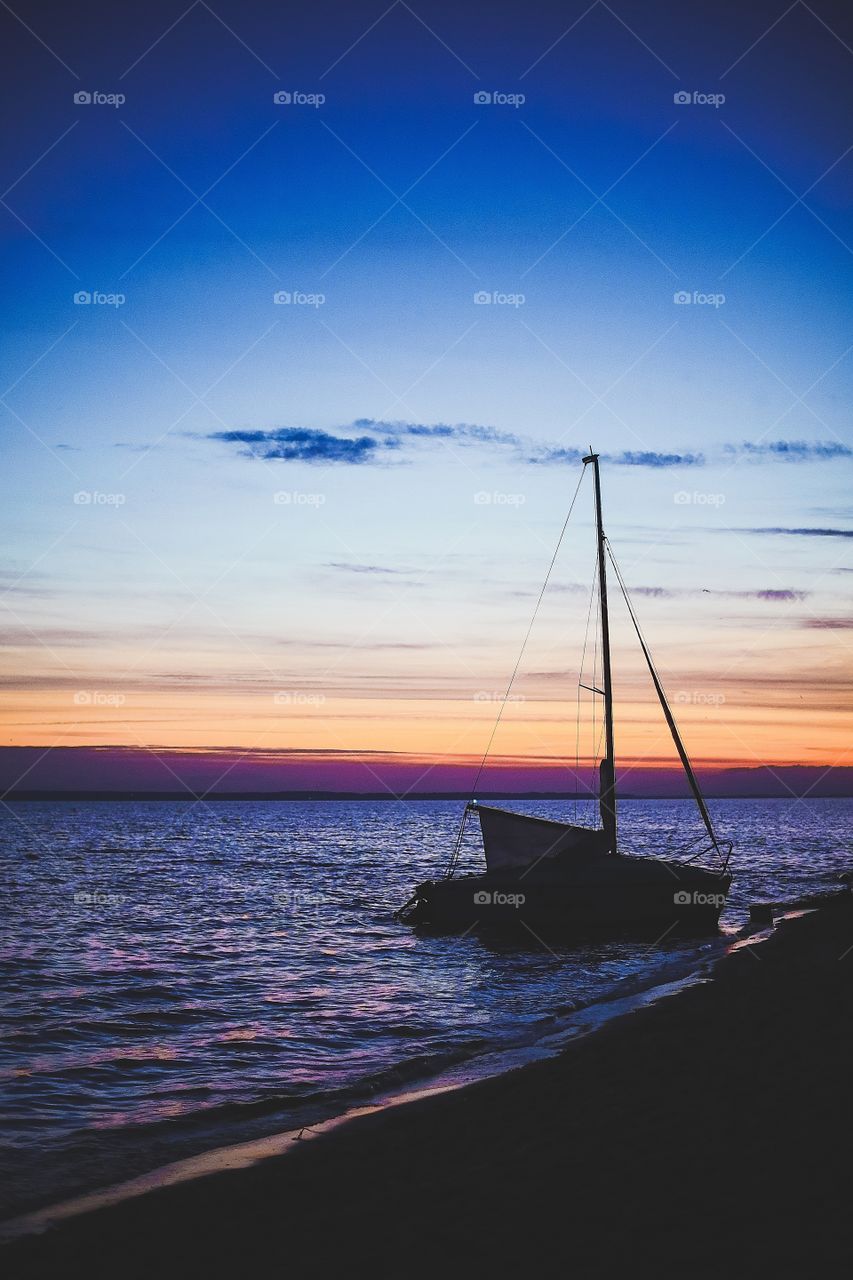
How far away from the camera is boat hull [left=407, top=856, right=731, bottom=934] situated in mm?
30875

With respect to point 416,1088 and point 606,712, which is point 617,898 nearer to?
point 606,712

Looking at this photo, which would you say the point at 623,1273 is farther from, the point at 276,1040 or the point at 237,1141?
the point at 276,1040

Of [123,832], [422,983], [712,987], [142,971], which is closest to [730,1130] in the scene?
[712,987]

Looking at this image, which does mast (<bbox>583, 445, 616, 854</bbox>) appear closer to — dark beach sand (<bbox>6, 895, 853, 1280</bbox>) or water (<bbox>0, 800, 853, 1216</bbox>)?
water (<bbox>0, 800, 853, 1216</bbox>)

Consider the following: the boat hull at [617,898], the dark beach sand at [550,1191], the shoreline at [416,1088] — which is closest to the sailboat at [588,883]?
the boat hull at [617,898]

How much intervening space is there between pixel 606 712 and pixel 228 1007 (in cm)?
1610

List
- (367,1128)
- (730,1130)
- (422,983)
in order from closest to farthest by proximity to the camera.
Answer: (730,1130) < (367,1128) < (422,983)

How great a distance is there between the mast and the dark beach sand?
654 inches

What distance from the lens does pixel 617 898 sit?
3081 centimetres

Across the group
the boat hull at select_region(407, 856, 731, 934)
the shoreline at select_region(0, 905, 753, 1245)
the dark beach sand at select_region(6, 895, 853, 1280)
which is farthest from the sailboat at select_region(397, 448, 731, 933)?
the dark beach sand at select_region(6, 895, 853, 1280)

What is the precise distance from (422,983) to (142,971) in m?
9.19

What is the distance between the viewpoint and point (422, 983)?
990 inches

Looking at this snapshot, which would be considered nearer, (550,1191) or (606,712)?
(550,1191)

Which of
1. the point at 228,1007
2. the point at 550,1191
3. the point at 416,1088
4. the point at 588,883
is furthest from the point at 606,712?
the point at 550,1191
